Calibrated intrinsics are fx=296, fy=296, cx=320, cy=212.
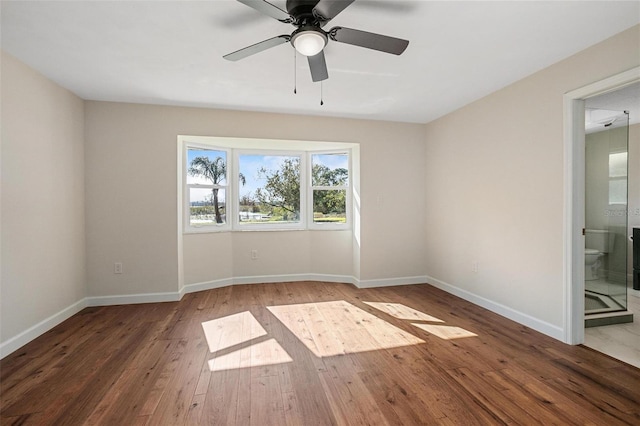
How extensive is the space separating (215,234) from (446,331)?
3.35 metres

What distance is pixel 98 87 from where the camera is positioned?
3.18 m

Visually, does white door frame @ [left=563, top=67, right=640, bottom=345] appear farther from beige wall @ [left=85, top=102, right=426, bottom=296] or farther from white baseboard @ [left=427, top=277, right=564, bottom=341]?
beige wall @ [left=85, top=102, right=426, bottom=296]

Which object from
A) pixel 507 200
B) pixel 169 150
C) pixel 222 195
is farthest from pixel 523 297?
pixel 169 150

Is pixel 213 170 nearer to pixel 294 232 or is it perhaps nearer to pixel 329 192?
pixel 294 232

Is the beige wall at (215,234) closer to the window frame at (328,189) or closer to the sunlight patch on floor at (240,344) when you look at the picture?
the window frame at (328,189)

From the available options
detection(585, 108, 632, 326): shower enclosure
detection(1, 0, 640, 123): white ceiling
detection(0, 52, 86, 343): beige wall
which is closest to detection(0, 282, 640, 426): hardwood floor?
detection(0, 52, 86, 343): beige wall

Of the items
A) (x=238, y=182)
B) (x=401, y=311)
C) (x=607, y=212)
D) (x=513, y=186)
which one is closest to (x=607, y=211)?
(x=607, y=212)

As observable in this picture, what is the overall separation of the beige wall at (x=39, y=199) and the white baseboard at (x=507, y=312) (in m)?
4.66

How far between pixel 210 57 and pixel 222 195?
242cm

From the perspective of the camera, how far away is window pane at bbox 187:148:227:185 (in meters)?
4.35

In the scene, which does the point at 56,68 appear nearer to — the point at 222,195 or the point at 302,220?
the point at 222,195

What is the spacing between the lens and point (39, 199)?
2.84 metres

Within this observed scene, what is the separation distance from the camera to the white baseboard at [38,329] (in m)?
2.44

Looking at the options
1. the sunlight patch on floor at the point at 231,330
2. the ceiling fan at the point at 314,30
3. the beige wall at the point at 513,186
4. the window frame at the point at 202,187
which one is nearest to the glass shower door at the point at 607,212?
the beige wall at the point at 513,186
